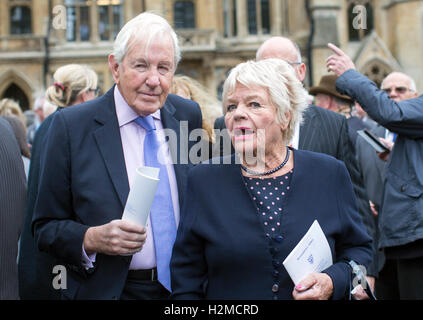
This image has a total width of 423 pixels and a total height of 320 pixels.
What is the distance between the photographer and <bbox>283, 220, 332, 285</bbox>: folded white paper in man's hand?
2.25 metres

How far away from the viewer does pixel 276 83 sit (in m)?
2.47

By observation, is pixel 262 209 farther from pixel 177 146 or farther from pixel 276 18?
pixel 276 18

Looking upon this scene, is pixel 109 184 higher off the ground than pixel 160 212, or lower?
higher

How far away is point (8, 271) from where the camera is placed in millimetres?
2545

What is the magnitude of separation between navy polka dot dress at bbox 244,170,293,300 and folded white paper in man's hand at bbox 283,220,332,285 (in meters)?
0.10

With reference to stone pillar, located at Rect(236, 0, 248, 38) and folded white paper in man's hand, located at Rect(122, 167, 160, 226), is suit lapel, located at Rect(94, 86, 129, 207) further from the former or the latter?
stone pillar, located at Rect(236, 0, 248, 38)

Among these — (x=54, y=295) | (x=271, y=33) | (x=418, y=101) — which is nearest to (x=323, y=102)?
(x=418, y=101)

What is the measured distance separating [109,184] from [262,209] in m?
0.71

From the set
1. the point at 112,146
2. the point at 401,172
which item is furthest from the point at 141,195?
the point at 401,172

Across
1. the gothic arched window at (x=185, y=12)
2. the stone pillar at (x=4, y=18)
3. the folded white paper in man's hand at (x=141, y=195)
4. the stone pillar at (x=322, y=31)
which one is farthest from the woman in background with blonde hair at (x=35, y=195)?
Answer: the stone pillar at (x=4, y=18)

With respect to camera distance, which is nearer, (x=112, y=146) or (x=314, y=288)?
(x=314, y=288)

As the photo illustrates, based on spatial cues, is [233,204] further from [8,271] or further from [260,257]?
[8,271]

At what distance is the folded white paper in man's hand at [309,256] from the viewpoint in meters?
2.25

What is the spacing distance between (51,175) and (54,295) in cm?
128
